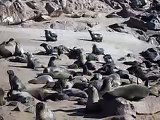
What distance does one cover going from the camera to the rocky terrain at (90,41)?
28.9 ft

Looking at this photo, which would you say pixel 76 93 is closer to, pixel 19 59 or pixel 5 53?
pixel 19 59

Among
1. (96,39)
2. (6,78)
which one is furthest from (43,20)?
(6,78)

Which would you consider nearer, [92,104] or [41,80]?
[92,104]

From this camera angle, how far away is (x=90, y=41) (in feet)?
65.0

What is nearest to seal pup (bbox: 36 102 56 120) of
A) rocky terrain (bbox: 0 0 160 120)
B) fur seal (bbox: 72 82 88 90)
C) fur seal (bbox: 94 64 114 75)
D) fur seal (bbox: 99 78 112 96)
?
rocky terrain (bbox: 0 0 160 120)

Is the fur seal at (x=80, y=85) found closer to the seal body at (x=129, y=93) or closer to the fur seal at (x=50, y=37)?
the seal body at (x=129, y=93)

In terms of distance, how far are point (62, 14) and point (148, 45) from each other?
466 cm

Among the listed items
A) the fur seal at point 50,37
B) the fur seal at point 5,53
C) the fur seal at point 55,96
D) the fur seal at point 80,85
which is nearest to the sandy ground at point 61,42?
the fur seal at point 50,37

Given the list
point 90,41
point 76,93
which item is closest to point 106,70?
point 76,93

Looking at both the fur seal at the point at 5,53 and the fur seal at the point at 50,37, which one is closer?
the fur seal at the point at 5,53

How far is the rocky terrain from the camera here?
8.80m

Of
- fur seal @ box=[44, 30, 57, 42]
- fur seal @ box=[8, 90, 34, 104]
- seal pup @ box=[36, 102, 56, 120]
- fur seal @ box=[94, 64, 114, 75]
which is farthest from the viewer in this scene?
fur seal @ box=[44, 30, 57, 42]

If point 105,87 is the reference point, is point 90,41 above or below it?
below

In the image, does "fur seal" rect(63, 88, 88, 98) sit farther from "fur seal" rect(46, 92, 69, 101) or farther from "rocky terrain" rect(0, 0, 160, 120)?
"fur seal" rect(46, 92, 69, 101)
